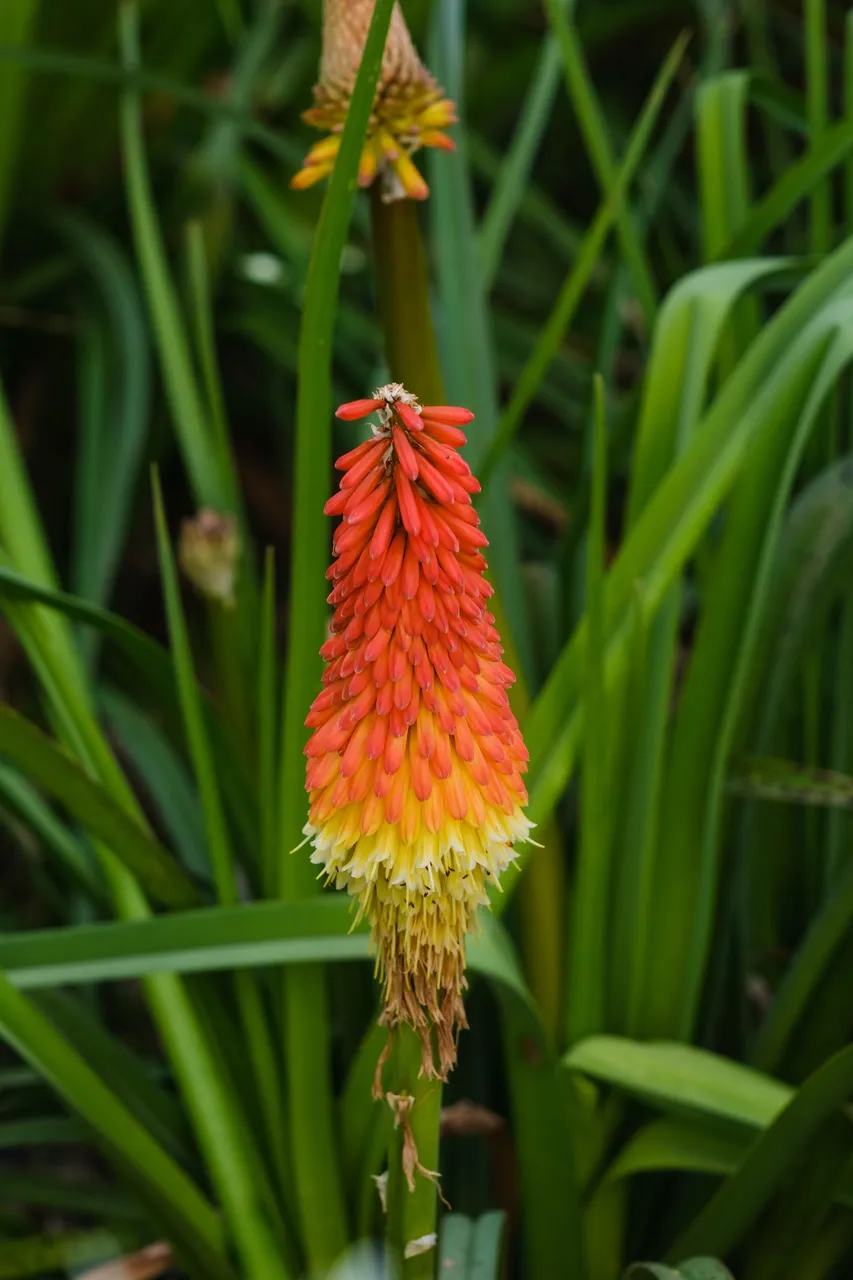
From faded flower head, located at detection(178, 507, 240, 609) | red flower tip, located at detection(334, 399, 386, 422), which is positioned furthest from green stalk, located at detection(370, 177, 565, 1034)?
red flower tip, located at detection(334, 399, 386, 422)

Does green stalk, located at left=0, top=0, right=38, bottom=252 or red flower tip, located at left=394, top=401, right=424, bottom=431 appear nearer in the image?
red flower tip, located at left=394, top=401, right=424, bottom=431

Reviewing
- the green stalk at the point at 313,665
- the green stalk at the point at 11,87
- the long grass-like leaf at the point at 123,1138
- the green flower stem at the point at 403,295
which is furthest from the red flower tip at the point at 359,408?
the green stalk at the point at 11,87

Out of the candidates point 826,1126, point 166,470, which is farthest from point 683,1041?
point 166,470

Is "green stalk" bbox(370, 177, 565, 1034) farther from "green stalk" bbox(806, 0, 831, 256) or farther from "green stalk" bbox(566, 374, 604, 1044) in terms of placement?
"green stalk" bbox(806, 0, 831, 256)

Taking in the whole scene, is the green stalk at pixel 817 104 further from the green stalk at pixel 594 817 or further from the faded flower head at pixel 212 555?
the faded flower head at pixel 212 555

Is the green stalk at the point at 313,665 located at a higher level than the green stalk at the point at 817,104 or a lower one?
lower

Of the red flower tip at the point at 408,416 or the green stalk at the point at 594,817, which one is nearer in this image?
the red flower tip at the point at 408,416
